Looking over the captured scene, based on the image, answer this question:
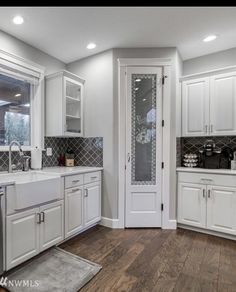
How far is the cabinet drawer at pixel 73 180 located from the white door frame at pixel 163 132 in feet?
2.00

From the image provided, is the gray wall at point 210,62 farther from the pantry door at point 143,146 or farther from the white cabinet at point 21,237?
the white cabinet at point 21,237

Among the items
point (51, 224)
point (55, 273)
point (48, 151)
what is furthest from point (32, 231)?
point (48, 151)

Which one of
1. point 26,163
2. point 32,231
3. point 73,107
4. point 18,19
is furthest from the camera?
point 73,107

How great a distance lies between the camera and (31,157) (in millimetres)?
2830

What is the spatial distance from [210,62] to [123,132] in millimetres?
1850

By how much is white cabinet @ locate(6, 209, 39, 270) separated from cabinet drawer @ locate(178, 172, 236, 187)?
207 centimetres

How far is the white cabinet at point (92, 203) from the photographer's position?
9.14 feet

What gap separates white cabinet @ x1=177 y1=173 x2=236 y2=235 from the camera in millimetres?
2623

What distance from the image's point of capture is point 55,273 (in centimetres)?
190

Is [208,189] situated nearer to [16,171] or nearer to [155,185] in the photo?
[155,185]

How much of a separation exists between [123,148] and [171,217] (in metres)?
1.26

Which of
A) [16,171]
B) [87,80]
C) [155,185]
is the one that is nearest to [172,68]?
[87,80]

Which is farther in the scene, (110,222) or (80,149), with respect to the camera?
(80,149)

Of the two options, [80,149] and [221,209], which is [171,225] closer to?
[221,209]
